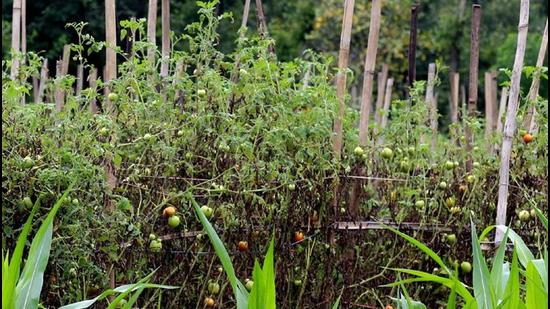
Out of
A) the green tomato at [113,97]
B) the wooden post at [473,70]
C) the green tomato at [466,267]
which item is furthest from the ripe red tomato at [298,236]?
the wooden post at [473,70]

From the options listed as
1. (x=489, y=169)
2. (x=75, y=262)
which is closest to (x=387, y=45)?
(x=489, y=169)

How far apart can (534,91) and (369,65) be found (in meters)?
0.60

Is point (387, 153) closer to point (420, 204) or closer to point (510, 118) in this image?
point (420, 204)

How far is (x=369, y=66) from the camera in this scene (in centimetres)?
300

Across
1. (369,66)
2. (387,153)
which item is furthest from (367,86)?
(387,153)

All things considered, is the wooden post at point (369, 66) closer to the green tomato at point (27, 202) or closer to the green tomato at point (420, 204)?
the green tomato at point (420, 204)

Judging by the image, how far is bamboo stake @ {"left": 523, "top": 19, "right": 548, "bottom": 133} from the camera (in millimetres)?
3090

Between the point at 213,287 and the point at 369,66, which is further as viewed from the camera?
the point at 369,66

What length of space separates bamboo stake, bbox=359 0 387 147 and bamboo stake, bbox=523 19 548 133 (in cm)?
52

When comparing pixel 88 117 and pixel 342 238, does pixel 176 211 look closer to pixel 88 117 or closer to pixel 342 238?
pixel 88 117

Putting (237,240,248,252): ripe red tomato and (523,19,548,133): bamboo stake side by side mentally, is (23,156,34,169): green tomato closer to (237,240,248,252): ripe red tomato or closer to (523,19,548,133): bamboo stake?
(237,240,248,252): ripe red tomato

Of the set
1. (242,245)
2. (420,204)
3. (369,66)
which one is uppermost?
(369,66)

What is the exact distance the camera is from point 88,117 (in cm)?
249

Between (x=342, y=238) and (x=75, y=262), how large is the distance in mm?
888
